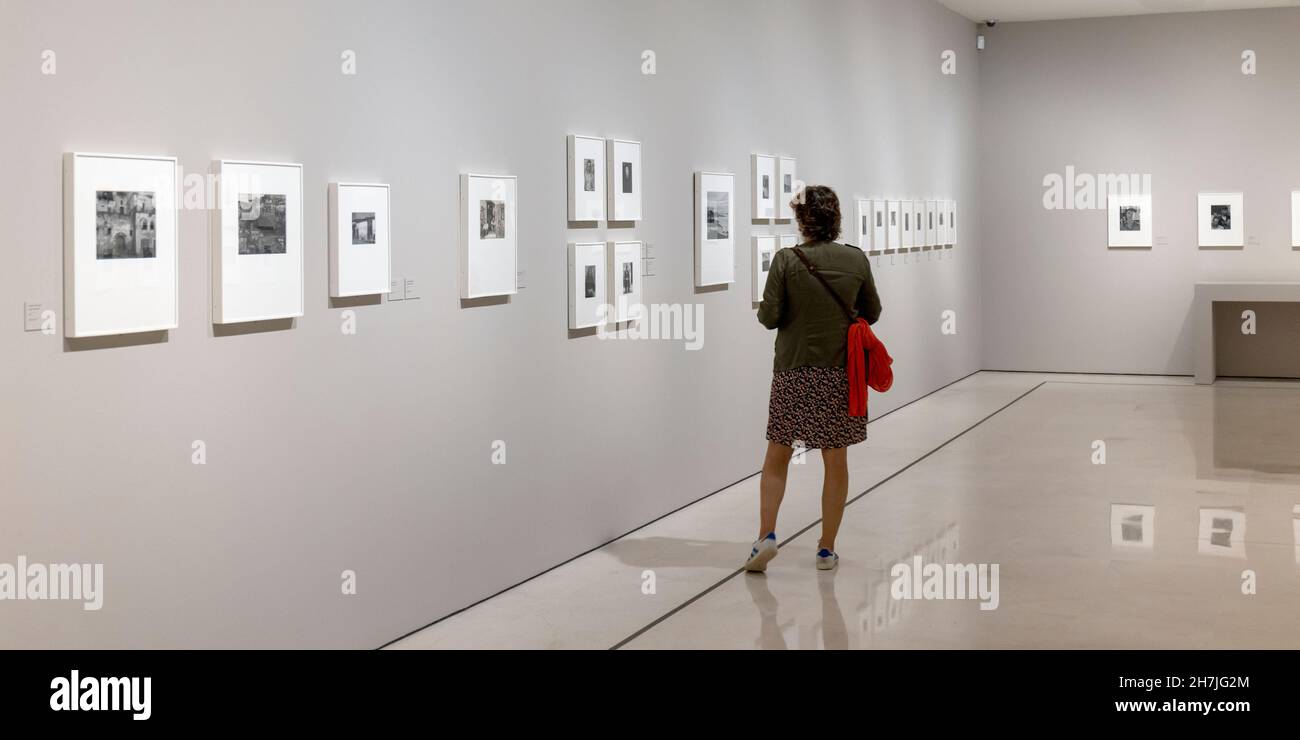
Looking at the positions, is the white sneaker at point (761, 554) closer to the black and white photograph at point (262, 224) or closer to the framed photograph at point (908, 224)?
the black and white photograph at point (262, 224)

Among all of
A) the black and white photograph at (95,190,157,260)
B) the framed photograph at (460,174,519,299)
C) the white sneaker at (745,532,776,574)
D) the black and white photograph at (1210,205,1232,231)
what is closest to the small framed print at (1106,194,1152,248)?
the black and white photograph at (1210,205,1232,231)

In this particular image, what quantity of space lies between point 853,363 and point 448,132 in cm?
292

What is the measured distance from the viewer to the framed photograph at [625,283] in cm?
925

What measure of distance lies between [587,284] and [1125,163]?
48.3ft

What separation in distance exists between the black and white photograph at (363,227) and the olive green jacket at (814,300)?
2.68 metres

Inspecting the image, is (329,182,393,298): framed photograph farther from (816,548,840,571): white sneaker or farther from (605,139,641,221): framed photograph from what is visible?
(816,548,840,571): white sneaker

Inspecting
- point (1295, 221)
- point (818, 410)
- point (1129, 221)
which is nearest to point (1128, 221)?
point (1129, 221)

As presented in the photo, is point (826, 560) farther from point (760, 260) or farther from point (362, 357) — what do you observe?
point (760, 260)

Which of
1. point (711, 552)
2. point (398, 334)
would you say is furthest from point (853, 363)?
point (398, 334)

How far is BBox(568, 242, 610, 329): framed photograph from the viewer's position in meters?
8.70

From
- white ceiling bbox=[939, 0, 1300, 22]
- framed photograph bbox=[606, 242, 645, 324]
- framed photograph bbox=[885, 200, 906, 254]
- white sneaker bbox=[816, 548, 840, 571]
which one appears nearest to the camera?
white sneaker bbox=[816, 548, 840, 571]

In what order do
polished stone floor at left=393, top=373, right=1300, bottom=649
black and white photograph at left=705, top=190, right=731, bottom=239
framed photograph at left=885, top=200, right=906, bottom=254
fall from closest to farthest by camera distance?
polished stone floor at left=393, top=373, right=1300, bottom=649 → black and white photograph at left=705, top=190, right=731, bottom=239 → framed photograph at left=885, top=200, right=906, bottom=254

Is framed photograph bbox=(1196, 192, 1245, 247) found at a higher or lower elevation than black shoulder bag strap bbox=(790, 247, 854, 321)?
higher

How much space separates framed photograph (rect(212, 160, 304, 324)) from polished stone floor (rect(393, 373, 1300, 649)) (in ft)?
6.81
